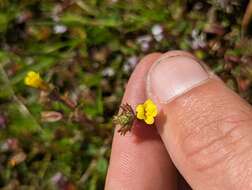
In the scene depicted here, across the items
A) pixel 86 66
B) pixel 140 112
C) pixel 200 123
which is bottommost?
pixel 86 66

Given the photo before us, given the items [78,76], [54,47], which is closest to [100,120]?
[78,76]

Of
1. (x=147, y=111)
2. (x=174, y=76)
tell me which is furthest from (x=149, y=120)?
(x=174, y=76)

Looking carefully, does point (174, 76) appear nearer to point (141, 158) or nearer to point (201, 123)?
point (201, 123)

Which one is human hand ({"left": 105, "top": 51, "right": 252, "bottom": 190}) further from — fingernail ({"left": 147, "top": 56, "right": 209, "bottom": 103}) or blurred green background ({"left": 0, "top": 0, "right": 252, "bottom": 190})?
blurred green background ({"left": 0, "top": 0, "right": 252, "bottom": 190})

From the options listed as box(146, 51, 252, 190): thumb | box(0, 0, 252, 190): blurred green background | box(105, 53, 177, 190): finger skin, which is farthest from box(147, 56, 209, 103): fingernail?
box(0, 0, 252, 190): blurred green background

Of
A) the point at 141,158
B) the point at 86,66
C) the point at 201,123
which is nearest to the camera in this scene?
the point at 201,123

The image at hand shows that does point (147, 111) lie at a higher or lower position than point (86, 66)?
higher

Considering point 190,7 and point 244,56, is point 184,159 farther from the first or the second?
point 190,7
